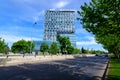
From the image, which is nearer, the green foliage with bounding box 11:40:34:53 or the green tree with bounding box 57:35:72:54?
the green tree with bounding box 57:35:72:54

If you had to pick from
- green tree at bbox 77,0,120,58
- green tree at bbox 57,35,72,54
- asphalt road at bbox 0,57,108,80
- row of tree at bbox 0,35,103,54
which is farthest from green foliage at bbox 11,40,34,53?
green tree at bbox 77,0,120,58

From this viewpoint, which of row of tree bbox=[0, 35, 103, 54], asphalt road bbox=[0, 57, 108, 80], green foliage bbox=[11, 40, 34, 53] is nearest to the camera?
asphalt road bbox=[0, 57, 108, 80]

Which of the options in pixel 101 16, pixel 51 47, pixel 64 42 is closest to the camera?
pixel 101 16

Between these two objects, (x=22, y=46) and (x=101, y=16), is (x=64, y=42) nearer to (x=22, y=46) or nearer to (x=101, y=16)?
(x=22, y=46)

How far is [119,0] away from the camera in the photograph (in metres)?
13.2

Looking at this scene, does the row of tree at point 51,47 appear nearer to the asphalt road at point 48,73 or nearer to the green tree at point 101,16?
the asphalt road at point 48,73

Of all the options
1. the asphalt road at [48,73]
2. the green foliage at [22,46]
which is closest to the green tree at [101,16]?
the asphalt road at [48,73]

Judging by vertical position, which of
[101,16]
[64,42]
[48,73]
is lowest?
[48,73]

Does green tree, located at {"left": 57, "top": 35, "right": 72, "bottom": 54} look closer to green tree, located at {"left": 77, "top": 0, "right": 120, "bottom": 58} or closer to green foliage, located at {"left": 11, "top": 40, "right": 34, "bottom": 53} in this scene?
green foliage, located at {"left": 11, "top": 40, "right": 34, "bottom": 53}

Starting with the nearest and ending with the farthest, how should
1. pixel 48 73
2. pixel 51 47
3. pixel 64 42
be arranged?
pixel 48 73, pixel 64 42, pixel 51 47

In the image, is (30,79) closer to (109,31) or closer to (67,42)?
(109,31)

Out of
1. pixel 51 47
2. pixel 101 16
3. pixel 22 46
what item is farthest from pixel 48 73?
pixel 22 46

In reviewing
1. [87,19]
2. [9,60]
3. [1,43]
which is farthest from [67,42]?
[87,19]

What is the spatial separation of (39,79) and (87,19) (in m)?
4.77
